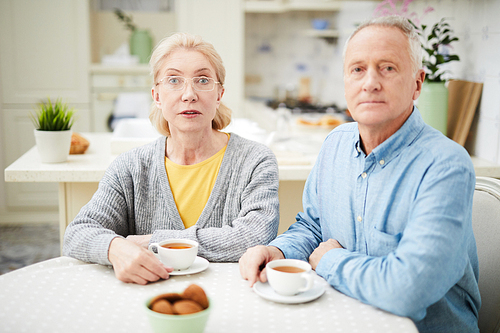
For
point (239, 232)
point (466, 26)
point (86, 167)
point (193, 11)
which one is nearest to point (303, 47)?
point (193, 11)

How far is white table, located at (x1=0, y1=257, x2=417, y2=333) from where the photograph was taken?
34.0 inches

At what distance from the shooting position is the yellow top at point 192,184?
144 cm

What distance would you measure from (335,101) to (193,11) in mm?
1565

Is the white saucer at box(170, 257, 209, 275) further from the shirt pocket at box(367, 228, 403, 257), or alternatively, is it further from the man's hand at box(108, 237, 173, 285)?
the shirt pocket at box(367, 228, 403, 257)

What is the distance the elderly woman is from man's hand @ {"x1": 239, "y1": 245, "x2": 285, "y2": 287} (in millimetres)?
180

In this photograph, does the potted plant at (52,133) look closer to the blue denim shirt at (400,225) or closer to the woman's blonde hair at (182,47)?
the woman's blonde hair at (182,47)

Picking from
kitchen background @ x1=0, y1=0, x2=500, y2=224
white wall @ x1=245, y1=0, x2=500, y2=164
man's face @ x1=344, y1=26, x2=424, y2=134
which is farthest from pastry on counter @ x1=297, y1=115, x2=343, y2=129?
man's face @ x1=344, y1=26, x2=424, y2=134

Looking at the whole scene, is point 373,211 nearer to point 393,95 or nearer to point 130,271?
point 393,95

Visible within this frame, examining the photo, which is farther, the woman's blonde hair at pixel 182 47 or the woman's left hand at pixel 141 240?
the woman's blonde hair at pixel 182 47

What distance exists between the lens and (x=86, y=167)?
196 cm

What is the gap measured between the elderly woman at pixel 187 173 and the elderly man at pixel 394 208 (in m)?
0.22

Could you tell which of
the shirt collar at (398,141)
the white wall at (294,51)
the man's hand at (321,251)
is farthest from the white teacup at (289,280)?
the white wall at (294,51)

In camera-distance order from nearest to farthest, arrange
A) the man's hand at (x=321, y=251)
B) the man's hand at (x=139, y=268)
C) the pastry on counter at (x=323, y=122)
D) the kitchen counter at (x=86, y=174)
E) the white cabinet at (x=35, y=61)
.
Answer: the man's hand at (x=139, y=268)
the man's hand at (x=321, y=251)
the kitchen counter at (x=86, y=174)
the pastry on counter at (x=323, y=122)
the white cabinet at (x=35, y=61)

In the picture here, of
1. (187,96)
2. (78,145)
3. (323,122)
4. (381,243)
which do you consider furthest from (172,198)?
(323,122)
